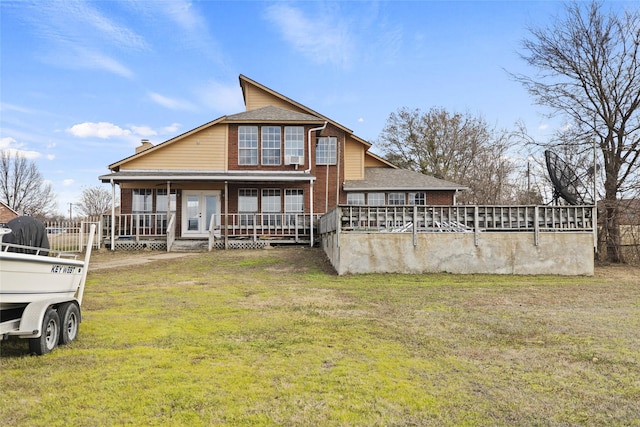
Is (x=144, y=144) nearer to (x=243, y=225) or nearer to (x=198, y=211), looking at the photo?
(x=198, y=211)

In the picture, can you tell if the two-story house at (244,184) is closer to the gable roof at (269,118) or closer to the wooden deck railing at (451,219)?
the gable roof at (269,118)

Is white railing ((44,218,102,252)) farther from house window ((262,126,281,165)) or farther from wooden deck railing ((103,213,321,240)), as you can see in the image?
house window ((262,126,281,165))

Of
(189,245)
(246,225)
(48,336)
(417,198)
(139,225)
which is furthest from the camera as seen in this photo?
(417,198)

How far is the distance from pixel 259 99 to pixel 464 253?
14.9 m

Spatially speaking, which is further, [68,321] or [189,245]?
[189,245]

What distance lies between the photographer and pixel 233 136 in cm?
2091

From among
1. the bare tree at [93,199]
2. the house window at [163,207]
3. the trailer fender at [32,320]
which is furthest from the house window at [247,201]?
the bare tree at [93,199]

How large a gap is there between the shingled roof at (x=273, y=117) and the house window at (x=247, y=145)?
50 cm

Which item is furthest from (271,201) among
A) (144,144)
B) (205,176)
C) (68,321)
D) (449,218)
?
(68,321)

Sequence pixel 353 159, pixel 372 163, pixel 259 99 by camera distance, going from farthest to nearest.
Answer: pixel 372 163 → pixel 259 99 → pixel 353 159

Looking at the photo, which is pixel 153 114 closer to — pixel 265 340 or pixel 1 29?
pixel 1 29

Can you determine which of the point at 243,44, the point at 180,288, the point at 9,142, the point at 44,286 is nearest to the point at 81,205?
the point at 9,142

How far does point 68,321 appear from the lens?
210 inches

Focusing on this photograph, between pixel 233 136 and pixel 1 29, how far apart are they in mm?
13944
